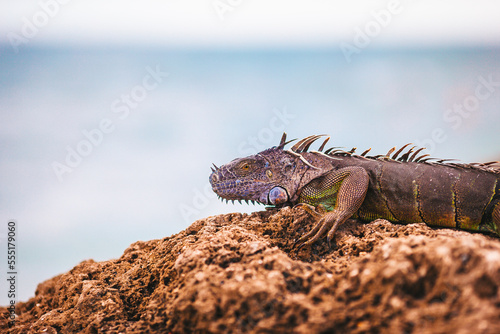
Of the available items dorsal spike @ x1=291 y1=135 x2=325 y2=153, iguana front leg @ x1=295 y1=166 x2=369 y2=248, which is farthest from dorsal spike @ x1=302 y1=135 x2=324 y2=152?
iguana front leg @ x1=295 y1=166 x2=369 y2=248

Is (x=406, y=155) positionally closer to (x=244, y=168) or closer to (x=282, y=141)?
(x=282, y=141)

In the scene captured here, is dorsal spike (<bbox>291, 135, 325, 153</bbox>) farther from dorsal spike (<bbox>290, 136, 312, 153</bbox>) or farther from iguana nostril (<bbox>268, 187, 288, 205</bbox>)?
iguana nostril (<bbox>268, 187, 288, 205</bbox>)

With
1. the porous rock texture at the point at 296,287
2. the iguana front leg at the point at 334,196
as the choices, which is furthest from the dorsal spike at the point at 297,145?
the porous rock texture at the point at 296,287

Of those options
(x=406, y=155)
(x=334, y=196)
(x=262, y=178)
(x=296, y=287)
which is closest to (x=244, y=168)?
(x=262, y=178)

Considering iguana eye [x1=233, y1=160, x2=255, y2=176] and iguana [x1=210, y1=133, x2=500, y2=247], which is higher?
iguana eye [x1=233, y1=160, x2=255, y2=176]

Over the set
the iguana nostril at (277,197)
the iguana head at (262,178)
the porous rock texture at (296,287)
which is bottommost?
the porous rock texture at (296,287)

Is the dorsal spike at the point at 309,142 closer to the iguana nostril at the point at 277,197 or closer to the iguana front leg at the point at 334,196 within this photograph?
the iguana front leg at the point at 334,196

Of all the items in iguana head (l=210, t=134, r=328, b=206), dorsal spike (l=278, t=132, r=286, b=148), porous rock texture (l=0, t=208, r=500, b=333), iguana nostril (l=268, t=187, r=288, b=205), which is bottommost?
porous rock texture (l=0, t=208, r=500, b=333)
